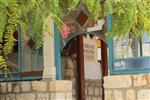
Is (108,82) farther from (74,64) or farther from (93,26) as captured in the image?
(74,64)

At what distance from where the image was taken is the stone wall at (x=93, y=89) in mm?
8877

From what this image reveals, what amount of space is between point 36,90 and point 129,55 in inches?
75.2

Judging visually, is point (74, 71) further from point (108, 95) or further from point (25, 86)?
point (108, 95)

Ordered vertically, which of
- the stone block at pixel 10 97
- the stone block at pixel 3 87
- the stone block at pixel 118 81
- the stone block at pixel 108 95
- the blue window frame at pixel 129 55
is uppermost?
the blue window frame at pixel 129 55

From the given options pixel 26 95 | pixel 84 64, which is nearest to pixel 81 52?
Answer: pixel 84 64

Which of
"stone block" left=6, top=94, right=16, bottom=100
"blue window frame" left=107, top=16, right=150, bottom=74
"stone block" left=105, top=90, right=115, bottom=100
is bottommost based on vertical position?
"stone block" left=6, top=94, right=16, bottom=100

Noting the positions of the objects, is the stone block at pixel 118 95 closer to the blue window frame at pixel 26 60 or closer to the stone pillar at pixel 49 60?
the stone pillar at pixel 49 60

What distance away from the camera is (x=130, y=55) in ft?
18.4

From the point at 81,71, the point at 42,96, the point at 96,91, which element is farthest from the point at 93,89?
the point at 42,96

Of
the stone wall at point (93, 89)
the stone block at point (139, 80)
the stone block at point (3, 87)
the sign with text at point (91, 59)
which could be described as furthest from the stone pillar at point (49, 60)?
the stone wall at point (93, 89)

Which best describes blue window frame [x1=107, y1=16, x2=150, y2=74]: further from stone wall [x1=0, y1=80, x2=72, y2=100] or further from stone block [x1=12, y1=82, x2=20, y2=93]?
stone block [x1=12, y1=82, x2=20, y2=93]

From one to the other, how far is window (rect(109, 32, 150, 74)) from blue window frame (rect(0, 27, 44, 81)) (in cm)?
152

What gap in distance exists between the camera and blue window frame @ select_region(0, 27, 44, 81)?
685 centimetres

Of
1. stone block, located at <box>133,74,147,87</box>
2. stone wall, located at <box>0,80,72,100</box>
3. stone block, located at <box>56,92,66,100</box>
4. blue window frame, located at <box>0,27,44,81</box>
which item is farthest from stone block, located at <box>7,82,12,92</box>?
stone block, located at <box>133,74,147,87</box>
